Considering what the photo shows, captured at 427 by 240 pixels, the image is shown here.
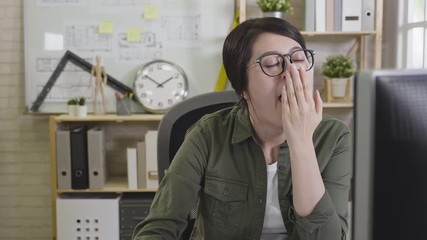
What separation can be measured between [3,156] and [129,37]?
1095mm

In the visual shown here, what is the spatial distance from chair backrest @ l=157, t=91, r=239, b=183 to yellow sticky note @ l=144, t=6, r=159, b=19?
167 cm

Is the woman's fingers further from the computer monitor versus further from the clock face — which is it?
the clock face

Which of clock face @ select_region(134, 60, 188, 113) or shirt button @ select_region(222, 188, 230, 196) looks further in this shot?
clock face @ select_region(134, 60, 188, 113)

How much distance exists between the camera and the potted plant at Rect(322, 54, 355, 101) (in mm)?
2848

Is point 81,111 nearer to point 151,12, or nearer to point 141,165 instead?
point 141,165

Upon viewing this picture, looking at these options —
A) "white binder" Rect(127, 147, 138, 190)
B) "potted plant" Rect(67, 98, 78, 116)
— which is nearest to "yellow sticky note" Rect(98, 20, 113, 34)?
"potted plant" Rect(67, 98, 78, 116)

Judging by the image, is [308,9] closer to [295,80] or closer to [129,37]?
[129,37]

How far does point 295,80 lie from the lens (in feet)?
3.21

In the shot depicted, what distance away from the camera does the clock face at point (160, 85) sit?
300 cm

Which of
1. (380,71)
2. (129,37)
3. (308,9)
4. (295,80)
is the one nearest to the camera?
(380,71)

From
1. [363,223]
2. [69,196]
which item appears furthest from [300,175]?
[69,196]

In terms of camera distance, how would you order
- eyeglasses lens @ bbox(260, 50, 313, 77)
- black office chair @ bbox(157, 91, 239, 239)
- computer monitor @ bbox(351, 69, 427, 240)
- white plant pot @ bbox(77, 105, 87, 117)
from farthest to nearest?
white plant pot @ bbox(77, 105, 87, 117) → black office chair @ bbox(157, 91, 239, 239) → eyeglasses lens @ bbox(260, 50, 313, 77) → computer monitor @ bbox(351, 69, 427, 240)

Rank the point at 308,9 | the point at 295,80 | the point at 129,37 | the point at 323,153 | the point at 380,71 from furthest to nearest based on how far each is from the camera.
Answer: the point at 129,37
the point at 308,9
the point at 323,153
the point at 295,80
the point at 380,71

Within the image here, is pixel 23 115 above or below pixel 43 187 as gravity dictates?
above
